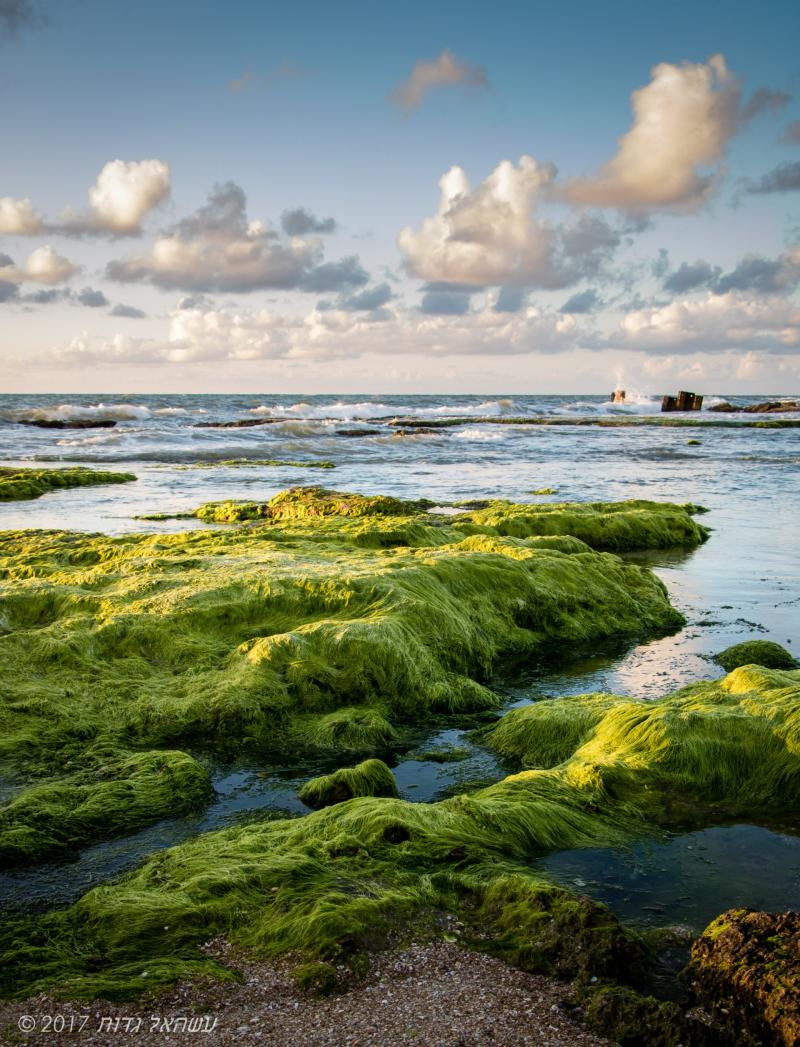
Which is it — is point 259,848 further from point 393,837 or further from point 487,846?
point 487,846

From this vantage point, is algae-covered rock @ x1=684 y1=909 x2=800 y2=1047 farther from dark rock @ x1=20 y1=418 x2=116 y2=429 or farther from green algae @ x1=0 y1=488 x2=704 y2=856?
dark rock @ x1=20 y1=418 x2=116 y2=429

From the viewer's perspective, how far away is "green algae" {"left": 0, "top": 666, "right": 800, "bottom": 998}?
3.18 metres

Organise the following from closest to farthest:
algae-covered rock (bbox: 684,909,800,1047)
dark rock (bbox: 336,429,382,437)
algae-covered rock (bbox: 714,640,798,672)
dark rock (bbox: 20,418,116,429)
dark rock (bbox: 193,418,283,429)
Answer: algae-covered rock (bbox: 684,909,800,1047) → algae-covered rock (bbox: 714,640,798,672) → dark rock (bbox: 336,429,382,437) → dark rock (bbox: 20,418,116,429) → dark rock (bbox: 193,418,283,429)

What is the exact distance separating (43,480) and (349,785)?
55.8 feet

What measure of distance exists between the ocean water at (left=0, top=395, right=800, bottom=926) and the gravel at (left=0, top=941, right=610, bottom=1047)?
35.7 inches

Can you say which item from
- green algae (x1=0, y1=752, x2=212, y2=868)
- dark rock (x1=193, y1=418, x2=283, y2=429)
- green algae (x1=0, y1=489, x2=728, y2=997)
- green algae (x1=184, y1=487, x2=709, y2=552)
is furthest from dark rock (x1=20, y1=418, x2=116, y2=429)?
green algae (x1=0, y1=752, x2=212, y2=868)

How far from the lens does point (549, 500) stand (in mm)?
17953

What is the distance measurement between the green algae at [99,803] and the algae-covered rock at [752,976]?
9.22ft

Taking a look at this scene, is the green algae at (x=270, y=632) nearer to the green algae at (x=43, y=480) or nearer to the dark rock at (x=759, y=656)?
the dark rock at (x=759, y=656)

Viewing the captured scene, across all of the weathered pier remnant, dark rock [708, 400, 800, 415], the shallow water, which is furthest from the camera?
the weathered pier remnant

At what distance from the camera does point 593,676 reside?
706cm

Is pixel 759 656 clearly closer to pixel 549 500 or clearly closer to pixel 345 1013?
pixel 345 1013

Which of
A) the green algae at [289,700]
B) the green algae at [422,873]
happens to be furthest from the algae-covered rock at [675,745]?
the green algae at [289,700]

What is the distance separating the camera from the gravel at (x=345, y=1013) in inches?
107
